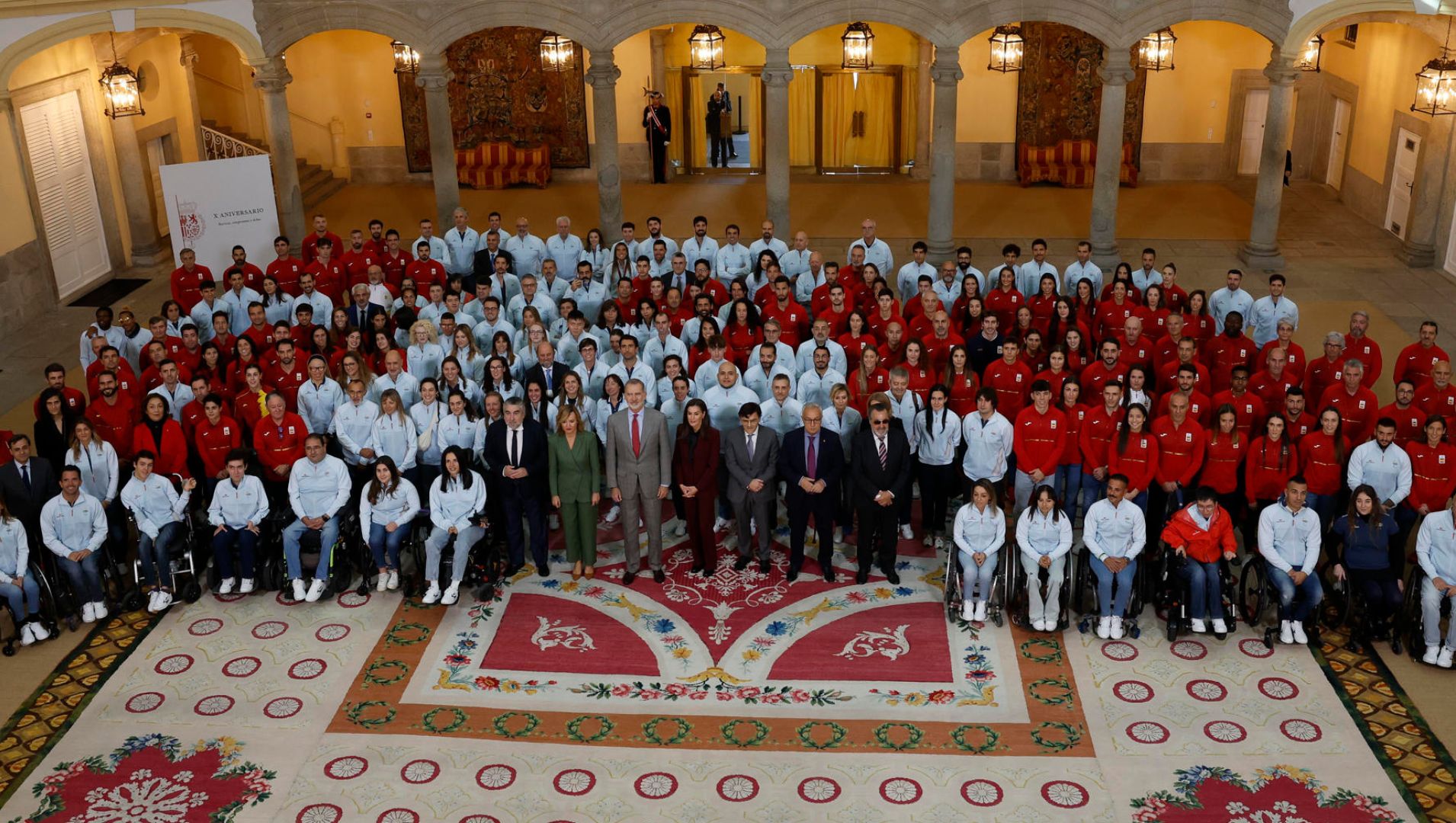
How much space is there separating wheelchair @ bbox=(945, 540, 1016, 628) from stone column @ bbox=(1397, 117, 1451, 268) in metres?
11.0

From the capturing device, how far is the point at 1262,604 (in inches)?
393

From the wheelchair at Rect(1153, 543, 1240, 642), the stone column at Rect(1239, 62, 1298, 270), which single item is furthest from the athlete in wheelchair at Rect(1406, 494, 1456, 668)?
the stone column at Rect(1239, 62, 1298, 270)

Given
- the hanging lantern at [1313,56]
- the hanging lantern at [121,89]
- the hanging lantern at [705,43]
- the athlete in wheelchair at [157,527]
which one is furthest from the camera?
the hanging lantern at [705,43]

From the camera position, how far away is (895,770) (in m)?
8.78

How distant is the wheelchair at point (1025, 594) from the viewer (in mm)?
10195

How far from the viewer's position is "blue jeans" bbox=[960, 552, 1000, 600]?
1020 cm

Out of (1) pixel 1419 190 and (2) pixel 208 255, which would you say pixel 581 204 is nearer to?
(2) pixel 208 255

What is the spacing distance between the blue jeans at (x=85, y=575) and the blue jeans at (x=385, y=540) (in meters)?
2.08

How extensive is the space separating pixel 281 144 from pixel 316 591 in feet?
30.1

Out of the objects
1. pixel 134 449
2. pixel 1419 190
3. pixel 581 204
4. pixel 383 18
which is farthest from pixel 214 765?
pixel 1419 190

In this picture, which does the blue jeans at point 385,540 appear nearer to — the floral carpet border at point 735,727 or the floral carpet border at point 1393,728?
the floral carpet border at point 735,727

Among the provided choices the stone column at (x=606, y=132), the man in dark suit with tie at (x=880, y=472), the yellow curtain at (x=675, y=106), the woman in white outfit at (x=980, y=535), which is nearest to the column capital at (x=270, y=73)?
the stone column at (x=606, y=132)

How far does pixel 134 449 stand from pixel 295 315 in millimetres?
2856

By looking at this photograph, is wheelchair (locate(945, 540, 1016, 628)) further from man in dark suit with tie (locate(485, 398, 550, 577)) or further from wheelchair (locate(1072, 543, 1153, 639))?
man in dark suit with tie (locate(485, 398, 550, 577))
